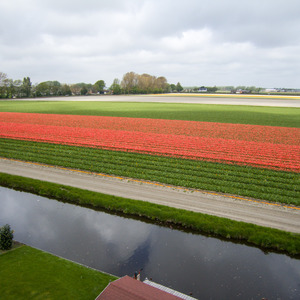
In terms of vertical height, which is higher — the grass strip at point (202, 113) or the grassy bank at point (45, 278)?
the grass strip at point (202, 113)

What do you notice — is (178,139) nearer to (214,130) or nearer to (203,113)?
(214,130)

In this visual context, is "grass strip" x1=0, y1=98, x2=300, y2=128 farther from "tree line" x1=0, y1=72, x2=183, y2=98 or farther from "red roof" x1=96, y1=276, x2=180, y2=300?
"tree line" x1=0, y1=72, x2=183, y2=98

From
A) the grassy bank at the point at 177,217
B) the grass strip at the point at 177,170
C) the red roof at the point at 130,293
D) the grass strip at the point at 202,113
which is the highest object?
the grass strip at the point at 202,113

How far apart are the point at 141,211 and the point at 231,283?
6598 mm

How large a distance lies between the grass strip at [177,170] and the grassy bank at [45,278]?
9808mm

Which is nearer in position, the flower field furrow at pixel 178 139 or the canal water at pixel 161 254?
the canal water at pixel 161 254

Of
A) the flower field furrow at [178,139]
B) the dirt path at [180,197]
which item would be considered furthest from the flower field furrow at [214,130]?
the dirt path at [180,197]

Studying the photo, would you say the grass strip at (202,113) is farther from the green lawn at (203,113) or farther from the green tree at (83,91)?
the green tree at (83,91)

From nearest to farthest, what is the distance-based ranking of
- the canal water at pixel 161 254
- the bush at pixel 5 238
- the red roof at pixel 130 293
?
the red roof at pixel 130 293
the canal water at pixel 161 254
the bush at pixel 5 238

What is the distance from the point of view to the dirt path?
50.1 ft

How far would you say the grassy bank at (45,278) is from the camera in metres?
10.1

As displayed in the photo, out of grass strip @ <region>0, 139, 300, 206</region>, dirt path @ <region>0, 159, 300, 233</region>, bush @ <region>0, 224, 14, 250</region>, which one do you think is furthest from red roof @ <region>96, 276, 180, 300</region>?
grass strip @ <region>0, 139, 300, 206</region>

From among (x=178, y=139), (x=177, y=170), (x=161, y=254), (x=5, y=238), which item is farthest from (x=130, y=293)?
(x=178, y=139)

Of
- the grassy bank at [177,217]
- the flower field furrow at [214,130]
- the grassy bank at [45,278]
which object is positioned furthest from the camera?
the flower field furrow at [214,130]
